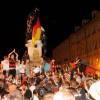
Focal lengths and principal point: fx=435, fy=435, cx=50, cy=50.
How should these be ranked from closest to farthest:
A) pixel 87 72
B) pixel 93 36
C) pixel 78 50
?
pixel 87 72 → pixel 93 36 → pixel 78 50

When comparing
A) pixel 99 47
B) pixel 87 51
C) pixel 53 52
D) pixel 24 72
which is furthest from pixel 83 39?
pixel 24 72

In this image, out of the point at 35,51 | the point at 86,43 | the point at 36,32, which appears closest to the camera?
the point at 36,32

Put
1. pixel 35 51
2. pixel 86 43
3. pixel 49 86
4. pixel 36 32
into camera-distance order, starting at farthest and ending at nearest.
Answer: pixel 86 43, pixel 35 51, pixel 36 32, pixel 49 86

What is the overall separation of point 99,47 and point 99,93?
57.7 metres

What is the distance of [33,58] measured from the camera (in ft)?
156

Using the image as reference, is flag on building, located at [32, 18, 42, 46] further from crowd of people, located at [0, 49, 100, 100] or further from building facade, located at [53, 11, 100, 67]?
crowd of people, located at [0, 49, 100, 100]

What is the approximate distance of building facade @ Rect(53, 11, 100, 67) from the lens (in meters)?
65.1

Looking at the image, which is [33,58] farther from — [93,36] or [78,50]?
[78,50]

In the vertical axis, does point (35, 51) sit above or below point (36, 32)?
below

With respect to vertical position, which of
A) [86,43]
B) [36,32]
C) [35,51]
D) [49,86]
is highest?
[86,43]

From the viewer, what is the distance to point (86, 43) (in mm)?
74500

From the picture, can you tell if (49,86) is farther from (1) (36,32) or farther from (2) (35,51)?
(2) (35,51)

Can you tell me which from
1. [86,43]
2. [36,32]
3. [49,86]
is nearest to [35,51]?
[36,32]

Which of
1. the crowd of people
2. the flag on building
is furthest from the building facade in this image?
the crowd of people
